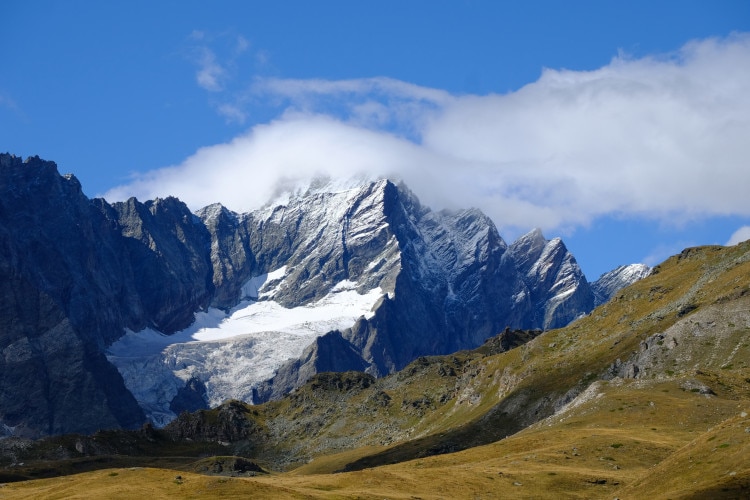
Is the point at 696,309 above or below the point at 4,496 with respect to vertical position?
above

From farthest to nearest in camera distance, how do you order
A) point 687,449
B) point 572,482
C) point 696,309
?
point 696,309 → point 572,482 → point 687,449

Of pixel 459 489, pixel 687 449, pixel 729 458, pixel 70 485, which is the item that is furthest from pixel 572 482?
pixel 70 485

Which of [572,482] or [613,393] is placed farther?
[613,393]

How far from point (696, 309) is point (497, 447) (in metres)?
78.0

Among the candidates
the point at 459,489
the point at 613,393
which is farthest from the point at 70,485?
the point at 613,393

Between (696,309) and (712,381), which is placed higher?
(696,309)

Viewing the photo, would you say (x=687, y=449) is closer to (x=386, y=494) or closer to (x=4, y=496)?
(x=386, y=494)

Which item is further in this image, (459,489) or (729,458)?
(459,489)

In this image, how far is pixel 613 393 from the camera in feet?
481

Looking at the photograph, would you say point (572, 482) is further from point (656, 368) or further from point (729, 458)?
point (656, 368)

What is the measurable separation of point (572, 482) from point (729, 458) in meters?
25.7

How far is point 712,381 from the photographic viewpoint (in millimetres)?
141375

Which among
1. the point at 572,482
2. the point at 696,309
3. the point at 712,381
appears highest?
the point at 696,309

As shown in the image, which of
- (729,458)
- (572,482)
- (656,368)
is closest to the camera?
(729,458)
